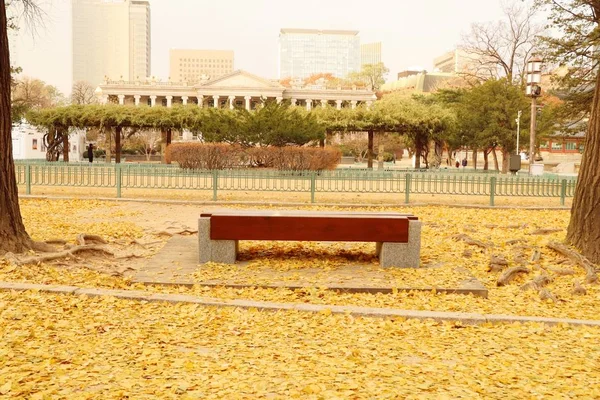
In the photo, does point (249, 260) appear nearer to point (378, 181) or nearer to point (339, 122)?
point (378, 181)

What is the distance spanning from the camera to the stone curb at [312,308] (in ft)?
20.5

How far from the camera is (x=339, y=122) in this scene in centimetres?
3694

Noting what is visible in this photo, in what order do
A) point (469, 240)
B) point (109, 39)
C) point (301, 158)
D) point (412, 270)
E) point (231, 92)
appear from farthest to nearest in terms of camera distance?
1. point (109, 39)
2. point (231, 92)
3. point (301, 158)
4. point (469, 240)
5. point (412, 270)

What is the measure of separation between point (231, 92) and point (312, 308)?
3449 inches

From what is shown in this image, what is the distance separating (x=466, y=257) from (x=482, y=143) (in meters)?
32.3

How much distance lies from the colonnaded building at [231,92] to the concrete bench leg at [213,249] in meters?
83.1

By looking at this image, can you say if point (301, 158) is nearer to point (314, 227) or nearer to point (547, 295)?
point (314, 227)

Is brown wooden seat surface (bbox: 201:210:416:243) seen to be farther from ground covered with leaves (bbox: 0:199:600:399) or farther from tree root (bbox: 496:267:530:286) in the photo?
tree root (bbox: 496:267:530:286)

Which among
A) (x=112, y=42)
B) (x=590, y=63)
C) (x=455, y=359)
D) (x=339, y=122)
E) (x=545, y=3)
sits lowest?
(x=455, y=359)

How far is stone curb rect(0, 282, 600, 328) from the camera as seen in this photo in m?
6.23

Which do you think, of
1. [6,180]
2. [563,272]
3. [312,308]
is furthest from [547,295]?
[6,180]

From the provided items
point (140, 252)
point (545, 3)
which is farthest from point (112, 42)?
point (140, 252)

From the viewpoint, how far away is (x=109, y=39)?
610 feet

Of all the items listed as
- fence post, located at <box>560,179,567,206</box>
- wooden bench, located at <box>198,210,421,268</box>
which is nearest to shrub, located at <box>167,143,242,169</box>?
fence post, located at <box>560,179,567,206</box>
